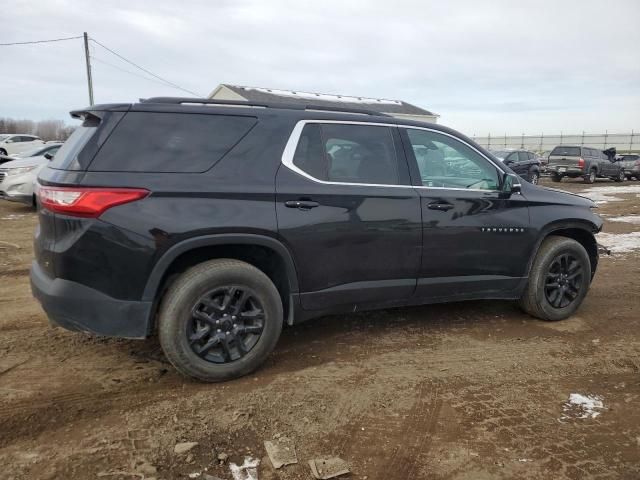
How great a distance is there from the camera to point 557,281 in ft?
15.7

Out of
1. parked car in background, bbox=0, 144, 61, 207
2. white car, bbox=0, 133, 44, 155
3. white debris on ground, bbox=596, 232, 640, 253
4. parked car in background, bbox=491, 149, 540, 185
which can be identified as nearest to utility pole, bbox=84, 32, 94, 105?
white car, bbox=0, 133, 44, 155

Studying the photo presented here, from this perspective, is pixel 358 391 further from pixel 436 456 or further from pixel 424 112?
pixel 424 112

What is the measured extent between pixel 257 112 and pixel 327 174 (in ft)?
2.18

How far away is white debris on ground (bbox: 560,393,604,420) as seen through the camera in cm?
319

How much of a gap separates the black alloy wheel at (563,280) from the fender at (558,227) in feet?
0.80

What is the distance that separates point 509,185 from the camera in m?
4.38

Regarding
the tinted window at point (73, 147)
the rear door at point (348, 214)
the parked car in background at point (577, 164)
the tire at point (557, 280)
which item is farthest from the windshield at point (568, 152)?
the tinted window at point (73, 147)

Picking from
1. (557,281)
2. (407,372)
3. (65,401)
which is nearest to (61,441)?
(65,401)

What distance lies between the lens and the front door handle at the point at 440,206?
4000mm

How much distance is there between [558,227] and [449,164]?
4.19ft

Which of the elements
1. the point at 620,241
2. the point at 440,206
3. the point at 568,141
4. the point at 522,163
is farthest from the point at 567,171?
the point at 568,141

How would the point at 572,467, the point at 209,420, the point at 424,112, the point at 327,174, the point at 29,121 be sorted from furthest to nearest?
1. the point at 29,121
2. the point at 424,112
3. the point at 327,174
4. the point at 209,420
5. the point at 572,467

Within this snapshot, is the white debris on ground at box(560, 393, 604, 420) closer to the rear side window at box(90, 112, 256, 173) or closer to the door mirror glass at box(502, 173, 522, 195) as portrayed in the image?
the door mirror glass at box(502, 173, 522, 195)

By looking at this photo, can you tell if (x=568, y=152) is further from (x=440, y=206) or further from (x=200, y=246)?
(x=200, y=246)
